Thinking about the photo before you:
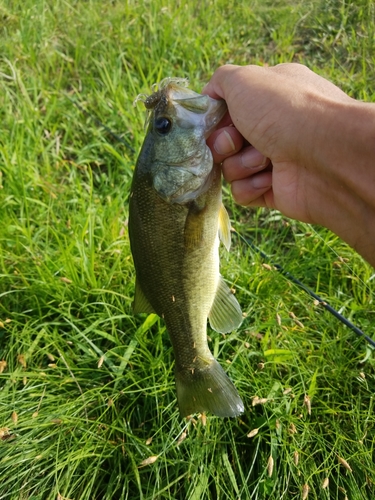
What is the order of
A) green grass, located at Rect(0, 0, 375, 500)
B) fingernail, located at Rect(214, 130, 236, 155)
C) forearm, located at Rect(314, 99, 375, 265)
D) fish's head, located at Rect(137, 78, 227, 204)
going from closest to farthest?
1. forearm, located at Rect(314, 99, 375, 265)
2. fish's head, located at Rect(137, 78, 227, 204)
3. fingernail, located at Rect(214, 130, 236, 155)
4. green grass, located at Rect(0, 0, 375, 500)

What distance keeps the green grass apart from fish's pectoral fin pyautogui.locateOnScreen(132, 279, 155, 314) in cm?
50

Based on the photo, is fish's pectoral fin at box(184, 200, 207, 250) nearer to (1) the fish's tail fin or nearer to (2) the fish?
(2) the fish

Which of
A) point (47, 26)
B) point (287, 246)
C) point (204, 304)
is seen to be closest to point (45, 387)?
point (204, 304)

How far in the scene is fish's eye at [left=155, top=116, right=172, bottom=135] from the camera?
1753mm

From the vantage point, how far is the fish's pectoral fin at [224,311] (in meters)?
2.07

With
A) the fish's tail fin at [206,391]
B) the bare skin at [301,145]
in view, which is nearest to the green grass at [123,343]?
the fish's tail fin at [206,391]

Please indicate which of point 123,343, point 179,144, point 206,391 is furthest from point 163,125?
point 123,343

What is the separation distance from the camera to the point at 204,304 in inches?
79.8

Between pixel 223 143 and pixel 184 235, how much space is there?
1.45 ft

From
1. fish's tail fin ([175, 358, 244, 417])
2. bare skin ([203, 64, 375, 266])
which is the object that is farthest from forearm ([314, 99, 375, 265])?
fish's tail fin ([175, 358, 244, 417])

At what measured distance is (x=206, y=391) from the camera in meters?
2.05

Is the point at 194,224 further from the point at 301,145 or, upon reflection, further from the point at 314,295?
the point at 314,295

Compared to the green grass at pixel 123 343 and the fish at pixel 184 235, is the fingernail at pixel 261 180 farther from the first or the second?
the green grass at pixel 123 343

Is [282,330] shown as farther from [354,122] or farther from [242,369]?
[354,122]
